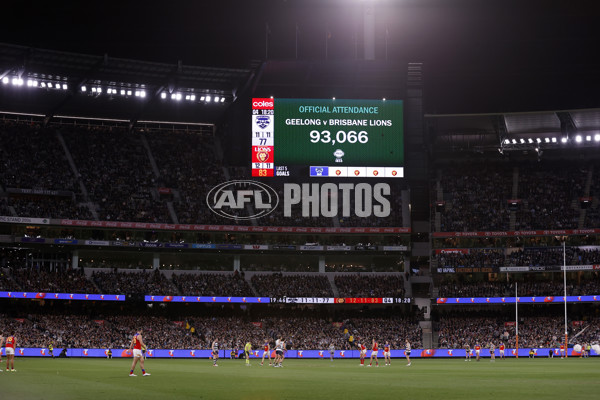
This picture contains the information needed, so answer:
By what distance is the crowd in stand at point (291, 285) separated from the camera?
256ft

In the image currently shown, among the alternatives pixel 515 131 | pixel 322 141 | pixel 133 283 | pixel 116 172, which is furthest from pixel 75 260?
pixel 515 131

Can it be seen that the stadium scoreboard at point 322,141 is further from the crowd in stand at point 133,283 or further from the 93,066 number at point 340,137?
the crowd in stand at point 133,283

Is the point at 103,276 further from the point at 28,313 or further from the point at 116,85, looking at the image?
the point at 116,85

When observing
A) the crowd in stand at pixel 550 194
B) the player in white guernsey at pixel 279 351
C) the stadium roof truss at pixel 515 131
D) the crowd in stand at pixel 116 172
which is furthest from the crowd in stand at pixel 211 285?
the crowd in stand at pixel 550 194

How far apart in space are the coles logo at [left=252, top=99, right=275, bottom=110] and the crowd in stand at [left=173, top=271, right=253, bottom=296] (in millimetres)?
20019

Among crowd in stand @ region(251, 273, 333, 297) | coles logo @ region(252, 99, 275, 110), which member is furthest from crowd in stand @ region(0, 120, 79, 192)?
crowd in stand @ region(251, 273, 333, 297)

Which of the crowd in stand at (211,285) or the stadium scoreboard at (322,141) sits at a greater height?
the stadium scoreboard at (322,141)

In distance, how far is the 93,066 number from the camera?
7350 centimetres

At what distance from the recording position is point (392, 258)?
8562 cm

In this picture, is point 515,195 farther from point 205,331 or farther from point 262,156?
point 205,331

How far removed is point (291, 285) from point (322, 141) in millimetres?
17329

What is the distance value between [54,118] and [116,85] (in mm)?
11806

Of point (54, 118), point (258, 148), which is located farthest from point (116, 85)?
point (258, 148)

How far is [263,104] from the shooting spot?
7325cm
